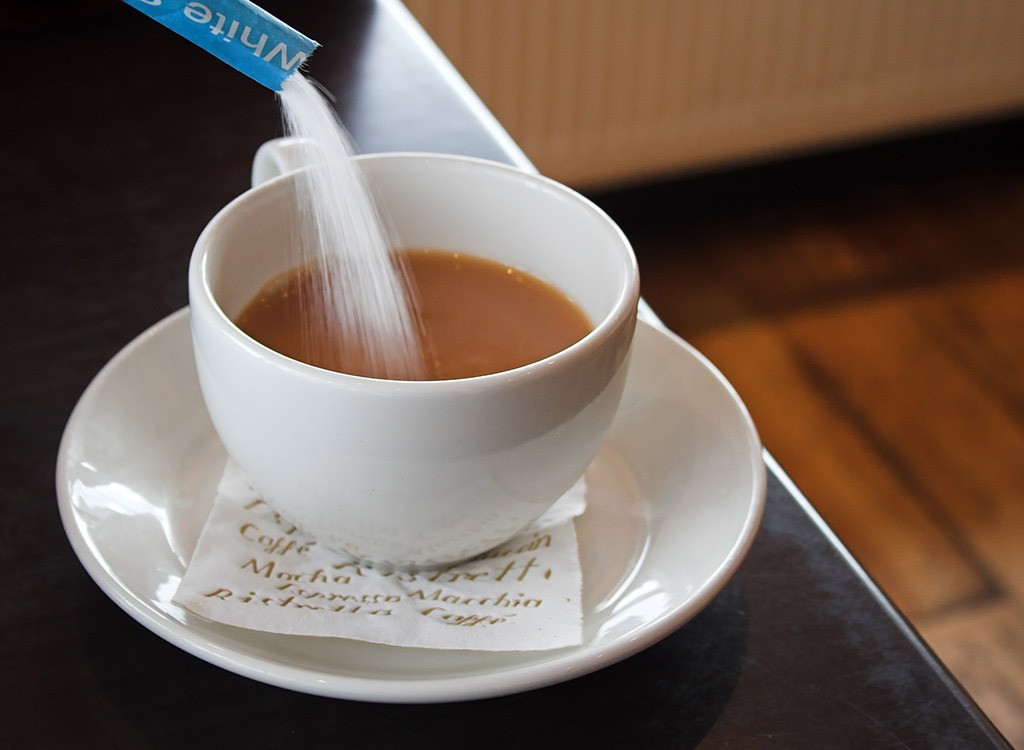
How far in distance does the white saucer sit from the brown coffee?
70 mm

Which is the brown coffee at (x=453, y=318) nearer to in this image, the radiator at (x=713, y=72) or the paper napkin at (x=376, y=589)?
the paper napkin at (x=376, y=589)

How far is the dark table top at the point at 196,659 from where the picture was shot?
16.0 inches

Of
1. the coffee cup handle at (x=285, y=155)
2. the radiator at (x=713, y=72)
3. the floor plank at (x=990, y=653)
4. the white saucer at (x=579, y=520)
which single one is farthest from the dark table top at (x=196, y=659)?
the radiator at (x=713, y=72)

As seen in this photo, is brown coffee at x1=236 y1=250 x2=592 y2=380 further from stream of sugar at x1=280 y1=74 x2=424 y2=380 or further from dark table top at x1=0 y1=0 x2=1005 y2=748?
dark table top at x1=0 y1=0 x2=1005 y2=748

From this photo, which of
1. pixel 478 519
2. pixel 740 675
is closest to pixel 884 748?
pixel 740 675

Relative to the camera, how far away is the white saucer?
0.39 metres

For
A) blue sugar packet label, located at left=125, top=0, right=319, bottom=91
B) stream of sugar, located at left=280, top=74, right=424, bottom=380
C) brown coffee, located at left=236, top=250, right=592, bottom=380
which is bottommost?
brown coffee, located at left=236, top=250, right=592, bottom=380

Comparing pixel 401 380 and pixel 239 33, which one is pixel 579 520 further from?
pixel 239 33

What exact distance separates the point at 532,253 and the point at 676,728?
23 centimetres

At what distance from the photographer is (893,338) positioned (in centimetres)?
173

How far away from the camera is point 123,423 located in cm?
51

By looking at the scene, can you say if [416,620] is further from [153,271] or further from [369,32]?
[369,32]

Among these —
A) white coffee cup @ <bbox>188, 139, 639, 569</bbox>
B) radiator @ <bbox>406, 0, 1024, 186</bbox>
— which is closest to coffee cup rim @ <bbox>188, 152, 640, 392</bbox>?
white coffee cup @ <bbox>188, 139, 639, 569</bbox>

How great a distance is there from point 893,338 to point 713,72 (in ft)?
1.76
